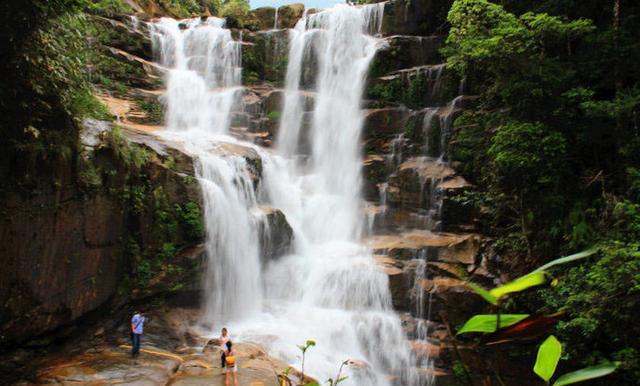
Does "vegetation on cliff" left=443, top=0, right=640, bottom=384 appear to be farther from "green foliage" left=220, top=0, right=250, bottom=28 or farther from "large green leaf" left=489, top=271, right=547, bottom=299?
"green foliage" left=220, top=0, right=250, bottom=28

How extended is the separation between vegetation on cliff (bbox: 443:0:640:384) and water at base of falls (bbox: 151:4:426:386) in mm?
3802

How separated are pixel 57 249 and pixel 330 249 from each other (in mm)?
7670

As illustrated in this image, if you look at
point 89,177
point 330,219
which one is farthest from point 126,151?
point 330,219

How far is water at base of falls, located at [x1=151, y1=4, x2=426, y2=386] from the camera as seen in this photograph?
10719 millimetres

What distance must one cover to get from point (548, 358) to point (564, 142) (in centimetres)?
1099

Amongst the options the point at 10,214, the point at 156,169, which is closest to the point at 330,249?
the point at 156,169

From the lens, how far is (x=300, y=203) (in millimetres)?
15086

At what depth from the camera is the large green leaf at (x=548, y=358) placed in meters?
1.02

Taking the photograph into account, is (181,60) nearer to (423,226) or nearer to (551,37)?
(423,226)

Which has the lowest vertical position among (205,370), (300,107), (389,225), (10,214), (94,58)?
(205,370)

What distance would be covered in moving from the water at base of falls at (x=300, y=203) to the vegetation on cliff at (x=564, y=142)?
380 centimetres

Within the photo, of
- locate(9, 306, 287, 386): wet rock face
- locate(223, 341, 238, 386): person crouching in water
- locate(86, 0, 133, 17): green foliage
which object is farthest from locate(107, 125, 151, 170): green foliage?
locate(86, 0, 133, 17): green foliage

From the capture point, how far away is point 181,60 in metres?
19.1

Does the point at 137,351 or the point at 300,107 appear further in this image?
the point at 300,107
